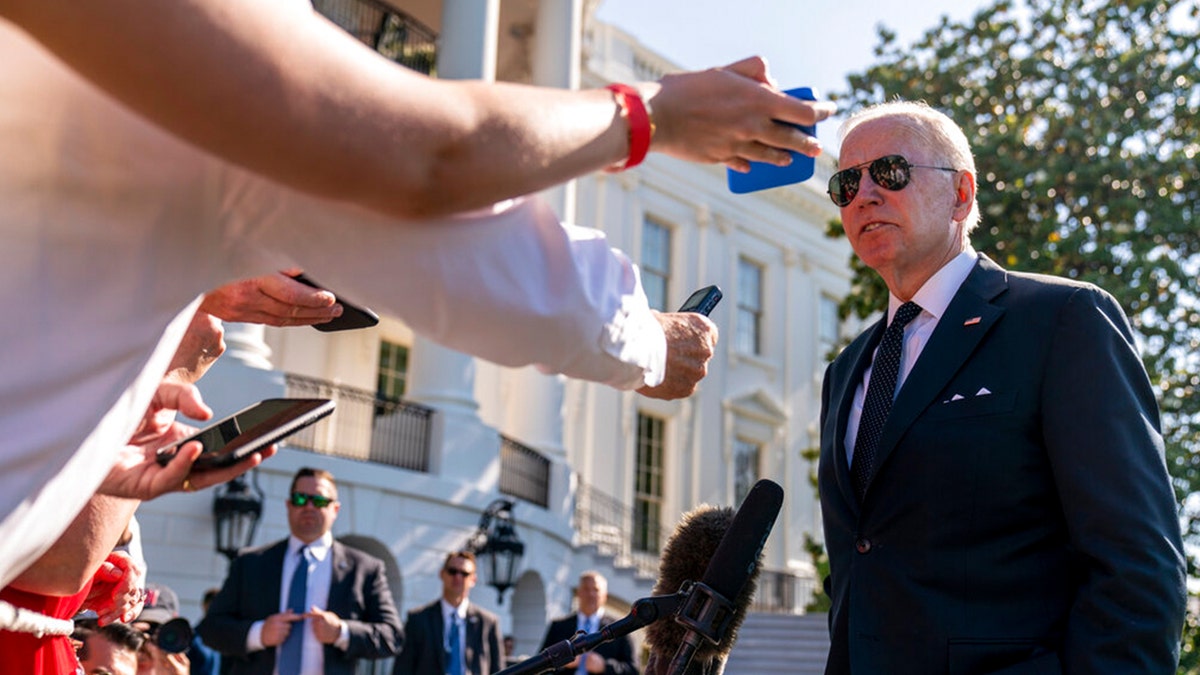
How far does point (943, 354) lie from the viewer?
9.59ft

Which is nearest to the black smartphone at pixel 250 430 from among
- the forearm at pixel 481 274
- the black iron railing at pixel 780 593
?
the forearm at pixel 481 274

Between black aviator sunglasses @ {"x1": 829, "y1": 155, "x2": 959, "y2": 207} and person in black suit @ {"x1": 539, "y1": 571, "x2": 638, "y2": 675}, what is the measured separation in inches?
292

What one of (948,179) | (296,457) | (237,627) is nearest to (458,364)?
(296,457)

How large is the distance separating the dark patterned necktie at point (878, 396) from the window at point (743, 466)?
981 inches

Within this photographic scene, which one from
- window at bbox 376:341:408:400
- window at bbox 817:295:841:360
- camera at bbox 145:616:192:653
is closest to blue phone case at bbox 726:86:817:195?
camera at bbox 145:616:192:653

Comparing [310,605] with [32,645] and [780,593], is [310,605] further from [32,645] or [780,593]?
[780,593]

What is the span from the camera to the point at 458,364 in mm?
18234

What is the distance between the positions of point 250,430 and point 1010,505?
1.75m

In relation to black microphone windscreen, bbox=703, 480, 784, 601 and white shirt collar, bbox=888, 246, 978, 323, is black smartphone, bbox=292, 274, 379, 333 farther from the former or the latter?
white shirt collar, bbox=888, 246, 978, 323

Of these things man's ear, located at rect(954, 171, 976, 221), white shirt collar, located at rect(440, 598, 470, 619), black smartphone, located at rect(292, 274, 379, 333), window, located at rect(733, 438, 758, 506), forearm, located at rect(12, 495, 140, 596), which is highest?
window, located at rect(733, 438, 758, 506)

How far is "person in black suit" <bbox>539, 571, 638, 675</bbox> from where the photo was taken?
35.1 feet

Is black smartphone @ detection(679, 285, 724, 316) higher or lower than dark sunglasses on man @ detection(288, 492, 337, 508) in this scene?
lower

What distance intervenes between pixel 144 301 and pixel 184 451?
15.8 inches

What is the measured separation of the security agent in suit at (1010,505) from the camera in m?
2.53
